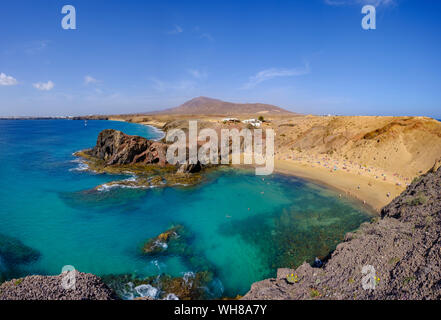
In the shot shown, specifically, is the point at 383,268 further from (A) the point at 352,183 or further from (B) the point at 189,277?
(A) the point at 352,183

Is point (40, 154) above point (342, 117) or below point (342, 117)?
below

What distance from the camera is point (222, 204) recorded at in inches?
802

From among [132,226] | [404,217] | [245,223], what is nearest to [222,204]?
[245,223]

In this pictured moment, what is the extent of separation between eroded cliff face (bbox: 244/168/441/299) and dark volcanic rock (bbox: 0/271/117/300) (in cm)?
553

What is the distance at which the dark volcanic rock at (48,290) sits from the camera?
642 centimetres

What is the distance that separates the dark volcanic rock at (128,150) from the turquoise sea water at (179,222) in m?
4.95

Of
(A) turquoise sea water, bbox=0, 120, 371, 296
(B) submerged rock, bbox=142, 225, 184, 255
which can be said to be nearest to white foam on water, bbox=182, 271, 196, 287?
(A) turquoise sea water, bbox=0, 120, 371, 296

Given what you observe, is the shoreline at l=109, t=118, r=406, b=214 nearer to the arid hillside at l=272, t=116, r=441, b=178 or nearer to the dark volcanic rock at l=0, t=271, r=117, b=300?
the arid hillside at l=272, t=116, r=441, b=178

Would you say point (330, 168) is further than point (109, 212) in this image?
Yes

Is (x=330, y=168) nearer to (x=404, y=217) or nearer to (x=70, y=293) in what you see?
(x=404, y=217)

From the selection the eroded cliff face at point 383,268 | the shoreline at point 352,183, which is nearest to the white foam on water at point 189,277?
the eroded cliff face at point 383,268

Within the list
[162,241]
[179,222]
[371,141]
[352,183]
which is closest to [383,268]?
[162,241]

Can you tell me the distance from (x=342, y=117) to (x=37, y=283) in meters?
47.6

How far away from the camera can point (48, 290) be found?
668 cm
